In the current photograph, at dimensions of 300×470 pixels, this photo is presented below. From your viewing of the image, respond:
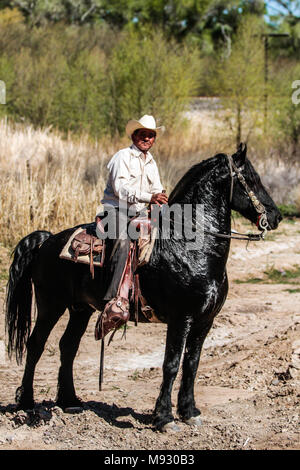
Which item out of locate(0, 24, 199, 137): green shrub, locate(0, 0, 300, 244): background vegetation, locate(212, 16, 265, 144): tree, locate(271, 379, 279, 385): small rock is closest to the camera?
locate(271, 379, 279, 385): small rock

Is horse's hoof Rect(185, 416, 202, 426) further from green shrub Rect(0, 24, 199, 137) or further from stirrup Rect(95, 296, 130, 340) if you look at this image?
green shrub Rect(0, 24, 199, 137)

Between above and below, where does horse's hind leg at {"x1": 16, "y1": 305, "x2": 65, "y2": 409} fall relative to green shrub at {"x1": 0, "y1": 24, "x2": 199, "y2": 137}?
below

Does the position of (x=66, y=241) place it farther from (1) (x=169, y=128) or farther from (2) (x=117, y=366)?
(1) (x=169, y=128)

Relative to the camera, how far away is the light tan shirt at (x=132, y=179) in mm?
5285

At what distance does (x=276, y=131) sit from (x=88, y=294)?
16.7 meters

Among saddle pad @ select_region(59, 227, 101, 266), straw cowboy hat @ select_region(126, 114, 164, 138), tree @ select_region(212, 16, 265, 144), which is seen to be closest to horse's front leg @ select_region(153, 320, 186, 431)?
saddle pad @ select_region(59, 227, 101, 266)

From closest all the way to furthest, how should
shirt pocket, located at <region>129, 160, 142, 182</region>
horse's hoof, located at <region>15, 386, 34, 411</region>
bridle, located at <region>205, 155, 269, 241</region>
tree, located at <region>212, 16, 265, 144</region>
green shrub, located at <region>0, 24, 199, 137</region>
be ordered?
bridle, located at <region>205, 155, 269, 241</region> → shirt pocket, located at <region>129, 160, 142, 182</region> → horse's hoof, located at <region>15, 386, 34, 411</region> → green shrub, located at <region>0, 24, 199, 137</region> → tree, located at <region>212, 16, 265, 144</region>

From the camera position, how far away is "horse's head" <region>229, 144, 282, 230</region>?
5289mm

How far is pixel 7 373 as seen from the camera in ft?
23.5

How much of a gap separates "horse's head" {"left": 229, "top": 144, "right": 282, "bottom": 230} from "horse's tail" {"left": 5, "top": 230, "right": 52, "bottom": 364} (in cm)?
192

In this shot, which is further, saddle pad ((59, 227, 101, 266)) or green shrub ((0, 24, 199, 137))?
green shrub ((0, 24, 199, 137))

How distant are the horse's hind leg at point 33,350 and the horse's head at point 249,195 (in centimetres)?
188
